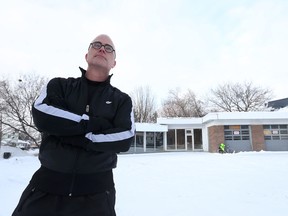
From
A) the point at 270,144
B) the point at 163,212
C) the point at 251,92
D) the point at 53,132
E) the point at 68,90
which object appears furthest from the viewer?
the point at 251,92

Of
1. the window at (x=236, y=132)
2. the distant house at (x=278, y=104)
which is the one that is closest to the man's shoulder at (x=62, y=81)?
the window at (x=236, y=132)

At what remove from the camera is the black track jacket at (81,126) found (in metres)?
1.54

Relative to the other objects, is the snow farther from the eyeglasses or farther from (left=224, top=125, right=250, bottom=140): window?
(left=224, top=125, right=250, bottom=140): window

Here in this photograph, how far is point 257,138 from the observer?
22297mm

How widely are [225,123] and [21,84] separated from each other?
2069cm

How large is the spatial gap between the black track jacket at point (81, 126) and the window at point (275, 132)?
936 inches

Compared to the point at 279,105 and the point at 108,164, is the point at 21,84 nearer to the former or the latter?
the point at 108,164

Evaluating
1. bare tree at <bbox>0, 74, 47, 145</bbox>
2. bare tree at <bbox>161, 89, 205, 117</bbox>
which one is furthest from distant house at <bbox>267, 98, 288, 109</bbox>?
bare tree at <bbox>0, 74, 47, 145</bbox>

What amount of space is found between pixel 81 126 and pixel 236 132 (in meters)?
23.4

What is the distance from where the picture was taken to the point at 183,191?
5859 mm

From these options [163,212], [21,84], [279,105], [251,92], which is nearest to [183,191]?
[163,212]

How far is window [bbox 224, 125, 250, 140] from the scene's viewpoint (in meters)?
22.9

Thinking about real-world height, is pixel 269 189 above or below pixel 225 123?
below

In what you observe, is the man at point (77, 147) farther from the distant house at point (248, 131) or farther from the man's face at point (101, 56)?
the distant house at point (248, 131)
